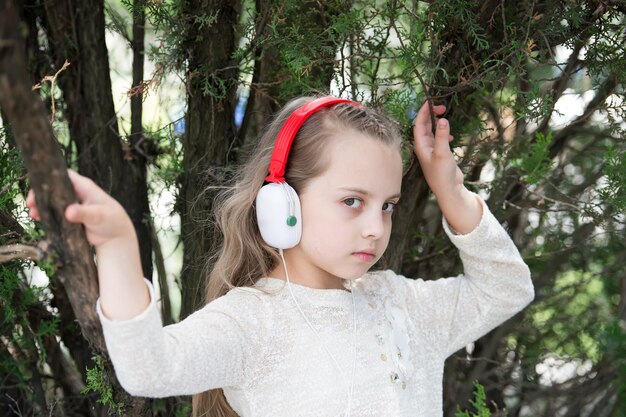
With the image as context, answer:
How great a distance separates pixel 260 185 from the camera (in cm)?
204

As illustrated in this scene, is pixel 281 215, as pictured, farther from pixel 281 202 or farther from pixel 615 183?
pixel 615 183

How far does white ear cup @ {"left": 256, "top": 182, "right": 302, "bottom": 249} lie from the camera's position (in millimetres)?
1870

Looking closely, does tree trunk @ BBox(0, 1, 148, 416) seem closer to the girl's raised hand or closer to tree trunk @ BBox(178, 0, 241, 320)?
tree trunk @ BBox(178, 0, 241, 320)

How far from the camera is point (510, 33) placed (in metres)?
2.05

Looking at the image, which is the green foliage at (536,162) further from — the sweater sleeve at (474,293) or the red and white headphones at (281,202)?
the red and white headphones at (281,202)

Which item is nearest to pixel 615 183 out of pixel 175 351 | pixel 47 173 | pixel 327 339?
pixel 327 339

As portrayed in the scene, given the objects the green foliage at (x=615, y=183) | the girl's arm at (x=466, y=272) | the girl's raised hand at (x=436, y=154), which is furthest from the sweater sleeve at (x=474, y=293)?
the green foliage at (x=615, y=183)

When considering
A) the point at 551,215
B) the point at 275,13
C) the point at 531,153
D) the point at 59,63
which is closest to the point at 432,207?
the point at 551,215

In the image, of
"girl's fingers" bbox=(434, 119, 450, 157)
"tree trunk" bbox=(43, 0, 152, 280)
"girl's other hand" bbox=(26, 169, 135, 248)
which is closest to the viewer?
"girl's other hand" bbox=(26, 169, 135, 248)

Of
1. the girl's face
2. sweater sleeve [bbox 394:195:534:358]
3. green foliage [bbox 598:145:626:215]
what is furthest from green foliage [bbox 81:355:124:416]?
green foliage [bbox 598:145:626:215]

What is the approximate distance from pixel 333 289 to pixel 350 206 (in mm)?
241

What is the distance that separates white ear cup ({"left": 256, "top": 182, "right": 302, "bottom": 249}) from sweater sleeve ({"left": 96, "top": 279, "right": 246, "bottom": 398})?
20cm

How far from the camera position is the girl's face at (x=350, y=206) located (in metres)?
1.86

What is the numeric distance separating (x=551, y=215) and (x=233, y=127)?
4.28ft
